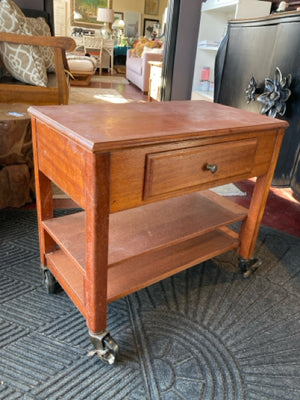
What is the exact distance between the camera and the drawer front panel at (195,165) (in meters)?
0.82

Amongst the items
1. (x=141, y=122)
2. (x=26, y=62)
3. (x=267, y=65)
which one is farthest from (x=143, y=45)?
(x=141, y=122)

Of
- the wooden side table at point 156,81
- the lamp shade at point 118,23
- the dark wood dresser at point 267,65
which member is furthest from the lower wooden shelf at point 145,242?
the lamp shade at point 118,23

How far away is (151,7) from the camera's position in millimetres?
9594

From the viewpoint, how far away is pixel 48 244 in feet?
3.72

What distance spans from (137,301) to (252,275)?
52 cm

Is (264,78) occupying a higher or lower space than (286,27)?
lower

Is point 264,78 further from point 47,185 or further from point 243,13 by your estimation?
point 47,185

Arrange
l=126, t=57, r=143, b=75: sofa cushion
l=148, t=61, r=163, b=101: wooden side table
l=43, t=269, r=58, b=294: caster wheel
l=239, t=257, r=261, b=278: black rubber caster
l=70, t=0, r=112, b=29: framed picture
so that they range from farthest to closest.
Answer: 1. l=70, t=0, r=112, b=29: framed picture
2. l=126, t=57, r=143, b=75: sofa cushion
3. l=148, t=61, r=163, b=101: wooden side table
4. l=239, t=257, r=261, b=278: black rubber caster
5. l=43, t=269, r=58, b=294: caster wheel

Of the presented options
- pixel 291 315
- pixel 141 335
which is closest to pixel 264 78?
pixel 291 315

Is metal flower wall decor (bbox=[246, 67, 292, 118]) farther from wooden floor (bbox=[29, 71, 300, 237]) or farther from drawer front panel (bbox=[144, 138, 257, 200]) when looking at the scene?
drawer front panel (bbox=[144, 138, 257, 200])

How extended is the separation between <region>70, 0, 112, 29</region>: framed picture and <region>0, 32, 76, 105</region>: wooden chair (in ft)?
25.3

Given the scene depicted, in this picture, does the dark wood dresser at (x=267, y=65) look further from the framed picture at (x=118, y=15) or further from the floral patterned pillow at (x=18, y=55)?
the framed picture at (x=118, y=15)

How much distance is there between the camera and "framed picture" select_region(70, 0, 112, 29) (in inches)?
340

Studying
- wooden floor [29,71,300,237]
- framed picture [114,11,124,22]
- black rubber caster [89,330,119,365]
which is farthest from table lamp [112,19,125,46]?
black rubber caster [89,330,119,365]
